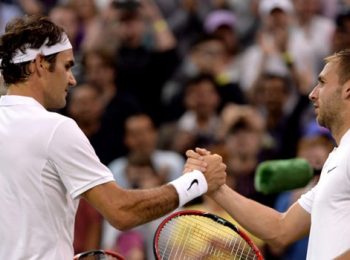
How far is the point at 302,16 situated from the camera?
11102mm

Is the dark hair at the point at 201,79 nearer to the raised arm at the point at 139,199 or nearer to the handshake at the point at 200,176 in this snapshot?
the handshake at the point at 200,176


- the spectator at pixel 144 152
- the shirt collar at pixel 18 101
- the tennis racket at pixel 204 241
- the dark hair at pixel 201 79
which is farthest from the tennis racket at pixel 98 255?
the dark hair at pixel 201 79

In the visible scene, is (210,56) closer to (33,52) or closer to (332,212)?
(33,52)

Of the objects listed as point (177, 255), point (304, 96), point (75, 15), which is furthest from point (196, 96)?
point (177, 255)

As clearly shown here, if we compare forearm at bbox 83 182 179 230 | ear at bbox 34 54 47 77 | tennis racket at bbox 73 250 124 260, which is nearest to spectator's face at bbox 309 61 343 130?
forearm at bbox 83 182 179 230

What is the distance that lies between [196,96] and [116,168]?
4.02 ft

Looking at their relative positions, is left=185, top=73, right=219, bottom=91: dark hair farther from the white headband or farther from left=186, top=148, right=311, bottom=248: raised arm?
the white headband

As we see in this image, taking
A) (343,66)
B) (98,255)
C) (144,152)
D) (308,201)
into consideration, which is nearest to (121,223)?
(98,255)

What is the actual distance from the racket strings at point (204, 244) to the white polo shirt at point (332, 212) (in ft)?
1.62

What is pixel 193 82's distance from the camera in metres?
10.7

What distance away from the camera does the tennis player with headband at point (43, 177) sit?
17.3ft

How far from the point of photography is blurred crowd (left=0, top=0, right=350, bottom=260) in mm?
9523

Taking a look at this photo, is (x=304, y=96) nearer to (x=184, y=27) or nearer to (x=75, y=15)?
(x=184, y=27)

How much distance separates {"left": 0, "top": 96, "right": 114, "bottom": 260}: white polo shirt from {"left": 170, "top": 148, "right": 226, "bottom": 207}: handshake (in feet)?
1.46
